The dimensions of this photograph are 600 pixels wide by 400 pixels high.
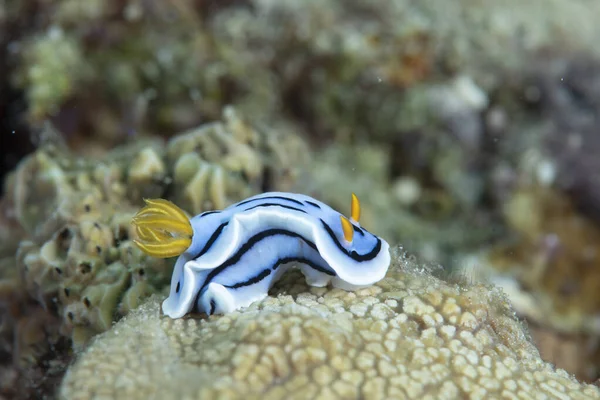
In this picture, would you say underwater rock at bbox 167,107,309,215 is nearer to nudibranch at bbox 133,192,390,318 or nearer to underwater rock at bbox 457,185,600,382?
nudibranch at bbox 133,192,390,318

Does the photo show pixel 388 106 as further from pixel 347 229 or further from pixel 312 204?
pixel 347 229

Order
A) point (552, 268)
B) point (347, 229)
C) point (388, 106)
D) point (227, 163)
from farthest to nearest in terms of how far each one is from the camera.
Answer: point (388, 106) < point (552, 268) < point (227, 163) < point (347, 229)

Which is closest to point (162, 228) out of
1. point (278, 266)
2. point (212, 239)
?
point (212, 239)

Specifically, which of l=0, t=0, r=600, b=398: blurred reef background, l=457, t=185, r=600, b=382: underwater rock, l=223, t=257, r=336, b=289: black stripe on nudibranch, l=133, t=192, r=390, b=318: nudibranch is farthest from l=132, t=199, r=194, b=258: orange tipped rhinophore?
l=457, t=185, r=600, b=382: underwater rock

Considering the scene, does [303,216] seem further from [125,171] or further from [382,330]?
[125,171]

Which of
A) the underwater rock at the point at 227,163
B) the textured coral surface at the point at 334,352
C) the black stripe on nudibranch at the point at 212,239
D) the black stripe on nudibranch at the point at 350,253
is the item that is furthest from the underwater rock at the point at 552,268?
the black stripe on nudibranch at the point at 212,239

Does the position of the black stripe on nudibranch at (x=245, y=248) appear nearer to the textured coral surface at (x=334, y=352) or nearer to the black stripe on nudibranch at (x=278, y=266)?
the black stripe on nudibranch at (x=278, y=266)

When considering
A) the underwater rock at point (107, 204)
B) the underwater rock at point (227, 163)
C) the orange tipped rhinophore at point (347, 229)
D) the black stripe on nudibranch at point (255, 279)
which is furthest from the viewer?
the underwater rock at point (227, 163)

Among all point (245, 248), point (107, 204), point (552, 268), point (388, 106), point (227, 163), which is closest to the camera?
point (245, 248)
